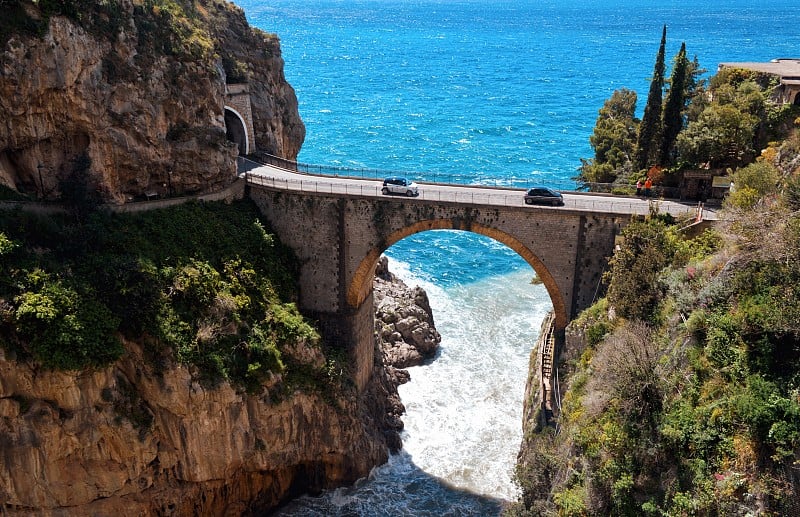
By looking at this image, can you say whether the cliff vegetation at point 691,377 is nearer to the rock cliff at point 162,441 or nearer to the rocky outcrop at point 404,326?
the rock cliff at point 162,441

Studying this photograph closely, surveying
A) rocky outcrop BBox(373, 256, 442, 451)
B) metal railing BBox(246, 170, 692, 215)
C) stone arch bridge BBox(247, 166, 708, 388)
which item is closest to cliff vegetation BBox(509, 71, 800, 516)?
stone arch bridge BBox(247, 166, 708, 388)

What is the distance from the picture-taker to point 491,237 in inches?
1427

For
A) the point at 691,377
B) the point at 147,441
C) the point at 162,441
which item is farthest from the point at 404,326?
the point at 691,377

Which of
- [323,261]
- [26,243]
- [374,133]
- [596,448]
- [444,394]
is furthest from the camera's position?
[374,133]

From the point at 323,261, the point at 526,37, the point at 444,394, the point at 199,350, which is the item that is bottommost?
the point at 444,394

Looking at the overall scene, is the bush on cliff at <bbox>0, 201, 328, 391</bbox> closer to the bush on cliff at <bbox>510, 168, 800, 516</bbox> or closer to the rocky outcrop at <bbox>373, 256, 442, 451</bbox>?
the rocky outcrop at <bbox>373, 256, 442, 451</bbox>

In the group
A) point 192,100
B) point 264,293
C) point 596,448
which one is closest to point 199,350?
Result: point 264,293

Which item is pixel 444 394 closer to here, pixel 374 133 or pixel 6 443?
pixel 6 443

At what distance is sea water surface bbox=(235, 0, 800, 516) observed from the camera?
1551 inches

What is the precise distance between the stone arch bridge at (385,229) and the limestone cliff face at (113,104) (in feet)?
15.2

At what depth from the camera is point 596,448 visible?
24.3 meters

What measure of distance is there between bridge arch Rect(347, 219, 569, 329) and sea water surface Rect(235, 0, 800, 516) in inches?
175

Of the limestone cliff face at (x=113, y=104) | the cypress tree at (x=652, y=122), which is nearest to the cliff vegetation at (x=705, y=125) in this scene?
the cypress tree at (x=652, y=122)

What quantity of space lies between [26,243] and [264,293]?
11.6 metres
